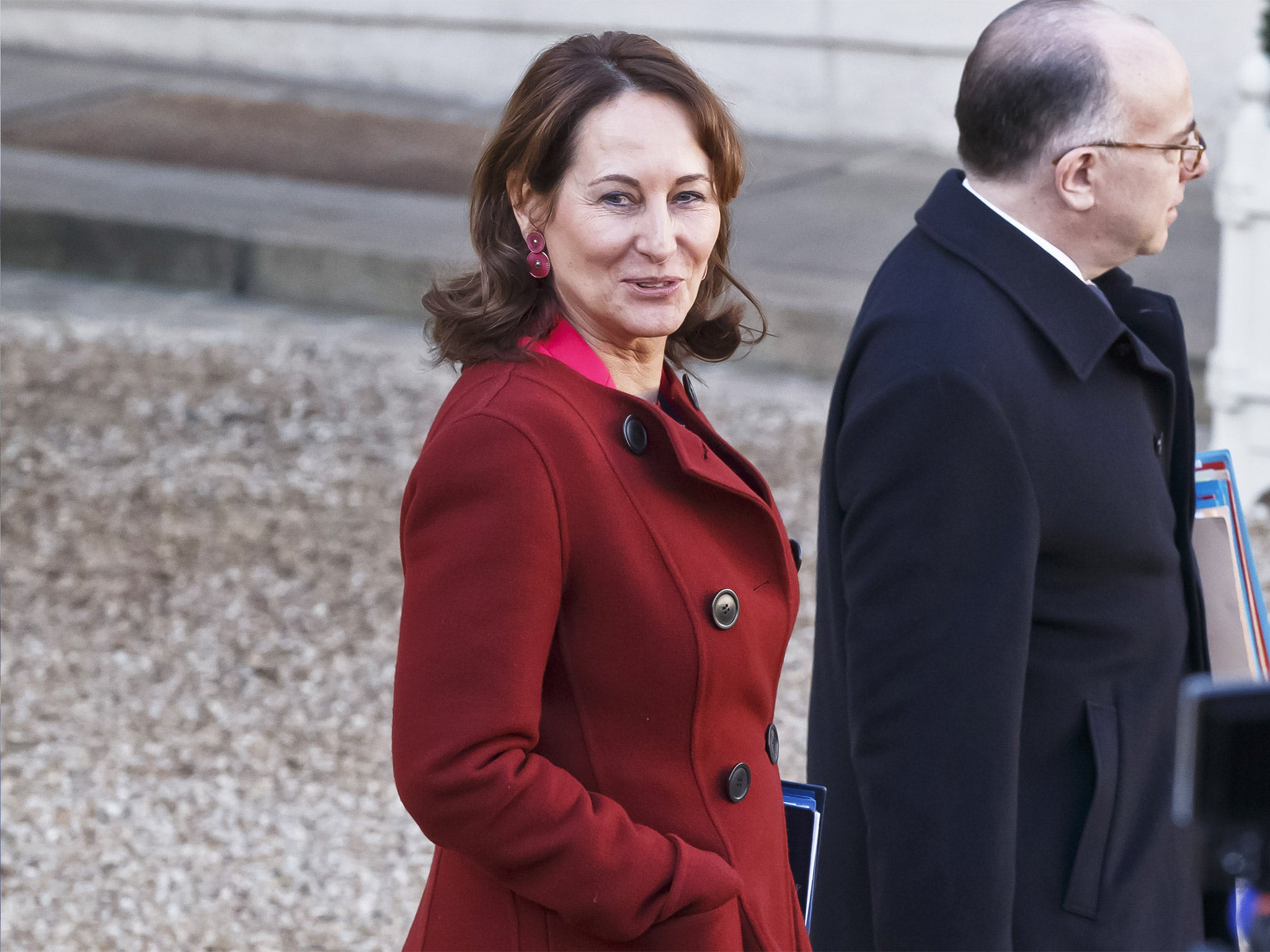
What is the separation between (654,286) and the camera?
176 cm

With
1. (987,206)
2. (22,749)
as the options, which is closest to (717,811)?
(987,206)

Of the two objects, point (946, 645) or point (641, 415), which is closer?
point (641, 415)

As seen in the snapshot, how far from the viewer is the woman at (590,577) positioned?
62.1 inches

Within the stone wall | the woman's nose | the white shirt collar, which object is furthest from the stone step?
the woman's nose

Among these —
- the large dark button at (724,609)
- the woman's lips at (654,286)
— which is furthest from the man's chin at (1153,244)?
the large dark button at (724,609)

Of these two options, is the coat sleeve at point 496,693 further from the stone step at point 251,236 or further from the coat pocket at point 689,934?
the stone step at point 251,236

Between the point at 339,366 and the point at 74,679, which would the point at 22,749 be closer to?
the point at 74,679

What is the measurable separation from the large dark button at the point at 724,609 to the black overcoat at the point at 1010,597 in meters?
0.33

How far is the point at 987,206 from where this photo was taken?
2.10 meters

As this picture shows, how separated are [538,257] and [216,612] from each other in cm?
351

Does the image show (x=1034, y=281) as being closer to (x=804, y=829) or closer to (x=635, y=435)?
(x=635, y=435)

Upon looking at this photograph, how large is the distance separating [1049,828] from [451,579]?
2.98 feet

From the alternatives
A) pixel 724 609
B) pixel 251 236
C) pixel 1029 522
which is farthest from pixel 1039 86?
pixel 251 236

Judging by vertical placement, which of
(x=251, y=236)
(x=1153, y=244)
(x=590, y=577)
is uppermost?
(x=1153, y=244)
